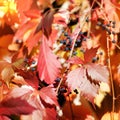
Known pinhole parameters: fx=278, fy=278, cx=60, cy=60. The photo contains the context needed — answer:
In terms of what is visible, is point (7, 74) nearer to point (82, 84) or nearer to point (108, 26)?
point (82, 84)

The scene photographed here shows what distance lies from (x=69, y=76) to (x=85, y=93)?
2.5 inches

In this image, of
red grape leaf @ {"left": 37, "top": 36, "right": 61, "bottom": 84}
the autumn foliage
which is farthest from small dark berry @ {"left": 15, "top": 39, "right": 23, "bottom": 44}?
red grape leaf @ {"left": 37, "top": 36, "right": 61, "bottom": 84}

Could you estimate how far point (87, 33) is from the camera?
1.09m

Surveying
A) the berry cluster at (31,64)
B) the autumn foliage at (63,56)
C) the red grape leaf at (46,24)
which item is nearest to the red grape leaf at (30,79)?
the autumn foliage at (63,56)

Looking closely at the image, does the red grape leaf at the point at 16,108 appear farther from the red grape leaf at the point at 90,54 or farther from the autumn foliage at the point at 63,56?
the red grape leaf at the point at 90,54

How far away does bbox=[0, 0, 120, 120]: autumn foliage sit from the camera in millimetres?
764

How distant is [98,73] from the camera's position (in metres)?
0.76

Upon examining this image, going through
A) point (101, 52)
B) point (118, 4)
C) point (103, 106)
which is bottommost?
point (103, 106)

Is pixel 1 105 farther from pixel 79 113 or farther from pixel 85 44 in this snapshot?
pixel 85 44

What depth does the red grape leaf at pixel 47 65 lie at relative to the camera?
840 millimetres

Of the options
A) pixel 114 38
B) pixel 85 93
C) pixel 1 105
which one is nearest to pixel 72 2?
pixel 114 38

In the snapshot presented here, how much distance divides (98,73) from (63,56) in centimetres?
29

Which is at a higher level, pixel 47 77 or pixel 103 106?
pixel 47 77

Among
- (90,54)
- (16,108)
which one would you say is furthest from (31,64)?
(16,108)
